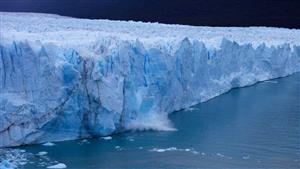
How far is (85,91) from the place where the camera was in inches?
259

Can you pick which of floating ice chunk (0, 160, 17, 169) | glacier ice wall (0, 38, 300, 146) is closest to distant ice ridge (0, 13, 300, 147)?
glacier ice wall (0, 38, 300, 146)

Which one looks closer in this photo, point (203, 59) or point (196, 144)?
point (196, 144)

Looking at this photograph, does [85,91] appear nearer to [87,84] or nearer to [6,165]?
[87,84]

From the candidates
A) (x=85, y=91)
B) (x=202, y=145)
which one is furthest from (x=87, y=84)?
(x=202, y=145)

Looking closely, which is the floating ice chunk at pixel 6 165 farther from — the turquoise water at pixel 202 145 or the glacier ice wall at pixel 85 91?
the glacier ice wall at pixel 85 91

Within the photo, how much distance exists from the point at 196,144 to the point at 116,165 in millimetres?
1406

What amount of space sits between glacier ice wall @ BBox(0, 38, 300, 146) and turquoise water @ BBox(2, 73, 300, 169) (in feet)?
0.68

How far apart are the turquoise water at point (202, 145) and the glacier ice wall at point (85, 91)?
0.21 meters

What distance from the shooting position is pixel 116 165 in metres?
5.54

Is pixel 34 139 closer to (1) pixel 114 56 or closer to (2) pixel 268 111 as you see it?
(1) pixel 114 56

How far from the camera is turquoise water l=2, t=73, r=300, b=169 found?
5668mm

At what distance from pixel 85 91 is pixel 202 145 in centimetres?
165

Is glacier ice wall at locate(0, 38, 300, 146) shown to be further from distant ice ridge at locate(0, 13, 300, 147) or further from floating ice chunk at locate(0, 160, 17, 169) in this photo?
floating ice chunk at locate(0, 160, 17, 169)

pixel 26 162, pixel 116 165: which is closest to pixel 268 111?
pixel 116 165
